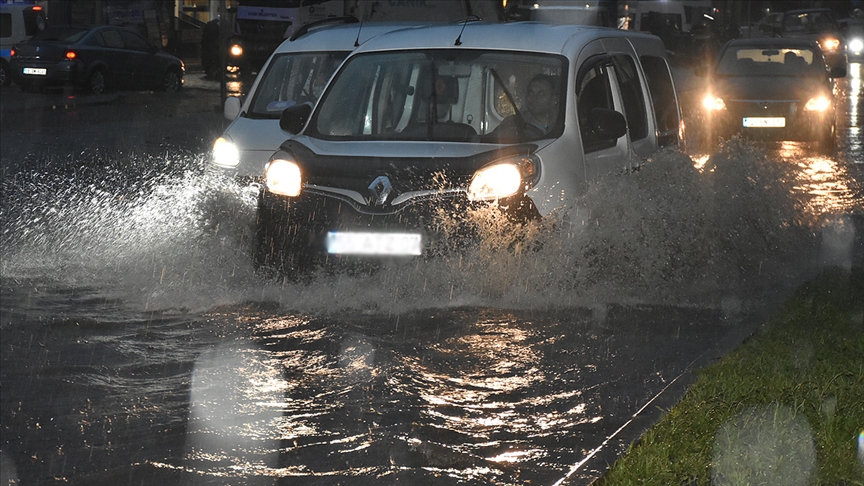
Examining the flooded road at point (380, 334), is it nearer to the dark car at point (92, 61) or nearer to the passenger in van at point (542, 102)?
the passenger in van at point (542, 102)

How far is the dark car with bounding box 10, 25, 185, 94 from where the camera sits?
90.7 ft

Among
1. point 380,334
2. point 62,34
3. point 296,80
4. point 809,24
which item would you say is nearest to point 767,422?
point 380,334

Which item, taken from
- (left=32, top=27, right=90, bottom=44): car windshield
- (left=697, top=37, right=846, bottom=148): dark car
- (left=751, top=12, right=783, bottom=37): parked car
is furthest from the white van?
(left=751, top=12, right=783, bottom=37): parked car

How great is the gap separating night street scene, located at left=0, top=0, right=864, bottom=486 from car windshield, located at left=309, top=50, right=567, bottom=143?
17 millimetres

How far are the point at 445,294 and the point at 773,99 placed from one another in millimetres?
12003

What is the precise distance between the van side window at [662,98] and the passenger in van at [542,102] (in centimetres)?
147

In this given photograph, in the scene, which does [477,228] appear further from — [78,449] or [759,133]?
[759,133]

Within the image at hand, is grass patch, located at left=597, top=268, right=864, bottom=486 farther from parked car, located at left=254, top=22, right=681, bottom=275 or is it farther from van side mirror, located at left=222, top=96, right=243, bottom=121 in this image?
van side mirror, located at left=222, top=96, right=243, bottom=121

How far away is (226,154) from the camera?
10.0 metres

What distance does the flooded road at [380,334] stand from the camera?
16.2ft

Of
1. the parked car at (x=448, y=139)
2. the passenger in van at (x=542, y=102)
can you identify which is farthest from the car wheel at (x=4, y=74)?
the passenger in van at (x=542, y=102)

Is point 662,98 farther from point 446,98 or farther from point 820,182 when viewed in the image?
point 820,182

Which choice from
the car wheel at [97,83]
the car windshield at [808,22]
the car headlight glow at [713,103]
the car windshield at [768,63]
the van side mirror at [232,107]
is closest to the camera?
the van side mirror at [232,107]

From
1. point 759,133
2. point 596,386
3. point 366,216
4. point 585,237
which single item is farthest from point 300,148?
point 759,133
